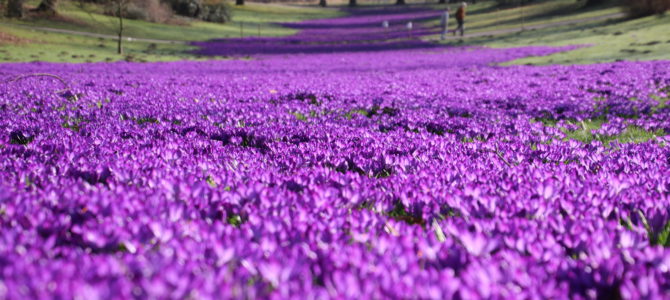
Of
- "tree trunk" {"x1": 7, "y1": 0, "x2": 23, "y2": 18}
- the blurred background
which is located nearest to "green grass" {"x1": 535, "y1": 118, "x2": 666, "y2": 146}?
the blurred background

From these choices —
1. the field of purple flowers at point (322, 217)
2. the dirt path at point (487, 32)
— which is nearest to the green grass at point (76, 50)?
the dirt path at point (487, 32)

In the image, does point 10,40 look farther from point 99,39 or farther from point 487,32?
point 487,32

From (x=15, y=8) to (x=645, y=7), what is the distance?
198ft

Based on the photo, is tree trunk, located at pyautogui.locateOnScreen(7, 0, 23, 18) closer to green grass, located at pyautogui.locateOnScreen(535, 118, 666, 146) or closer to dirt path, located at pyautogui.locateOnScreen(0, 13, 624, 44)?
dirt path, located at pyautogui.locateOnScreen(0, 13, 624, 44)

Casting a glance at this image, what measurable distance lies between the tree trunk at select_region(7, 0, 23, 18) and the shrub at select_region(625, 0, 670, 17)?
59.3 m

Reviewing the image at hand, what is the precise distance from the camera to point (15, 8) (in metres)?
45.2

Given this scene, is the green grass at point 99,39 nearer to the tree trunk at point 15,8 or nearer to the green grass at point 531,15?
the tree trunk at point 15,8

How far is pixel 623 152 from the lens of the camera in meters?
4.92

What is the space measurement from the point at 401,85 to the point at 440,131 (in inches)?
347

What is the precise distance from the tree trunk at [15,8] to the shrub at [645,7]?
59.3 metres

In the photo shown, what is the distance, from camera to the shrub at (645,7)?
42875 mm

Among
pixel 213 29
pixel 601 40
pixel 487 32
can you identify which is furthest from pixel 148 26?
pixel 601 40

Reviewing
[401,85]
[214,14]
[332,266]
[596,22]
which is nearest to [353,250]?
[332,266]

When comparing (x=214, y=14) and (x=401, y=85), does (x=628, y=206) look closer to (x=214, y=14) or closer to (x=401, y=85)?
(x=401, y=85)
